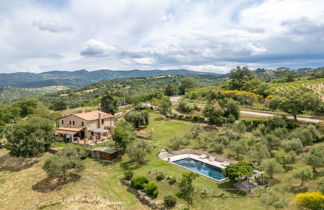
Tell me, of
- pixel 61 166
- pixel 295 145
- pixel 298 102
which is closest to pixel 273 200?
pixel 295 145

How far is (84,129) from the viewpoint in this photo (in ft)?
151

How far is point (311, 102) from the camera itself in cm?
4028

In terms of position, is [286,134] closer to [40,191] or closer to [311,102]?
[311,102]

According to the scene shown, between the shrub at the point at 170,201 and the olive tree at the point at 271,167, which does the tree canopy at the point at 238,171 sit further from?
the shrub at the point at 170,201

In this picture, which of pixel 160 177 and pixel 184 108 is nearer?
pixel 160 177

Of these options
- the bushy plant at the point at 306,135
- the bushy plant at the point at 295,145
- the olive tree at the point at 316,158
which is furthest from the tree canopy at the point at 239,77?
the olive tree at the point at 316,158

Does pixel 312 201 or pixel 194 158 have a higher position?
pixel 312 201

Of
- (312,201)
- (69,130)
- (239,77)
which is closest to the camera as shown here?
(312,201)

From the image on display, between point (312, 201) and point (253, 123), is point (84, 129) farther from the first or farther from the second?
point (312, 201)

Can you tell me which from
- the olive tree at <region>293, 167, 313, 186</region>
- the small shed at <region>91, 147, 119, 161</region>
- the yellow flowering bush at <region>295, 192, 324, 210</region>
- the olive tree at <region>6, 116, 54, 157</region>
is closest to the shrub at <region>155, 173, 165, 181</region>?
the small shed at <region>91, 147, 119, 161</region>

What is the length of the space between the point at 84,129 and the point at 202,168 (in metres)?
27.1

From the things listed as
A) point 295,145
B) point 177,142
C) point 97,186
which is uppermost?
point 295,145

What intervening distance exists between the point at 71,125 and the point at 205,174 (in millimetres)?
31900

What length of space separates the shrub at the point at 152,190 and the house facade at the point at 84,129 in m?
20.7
